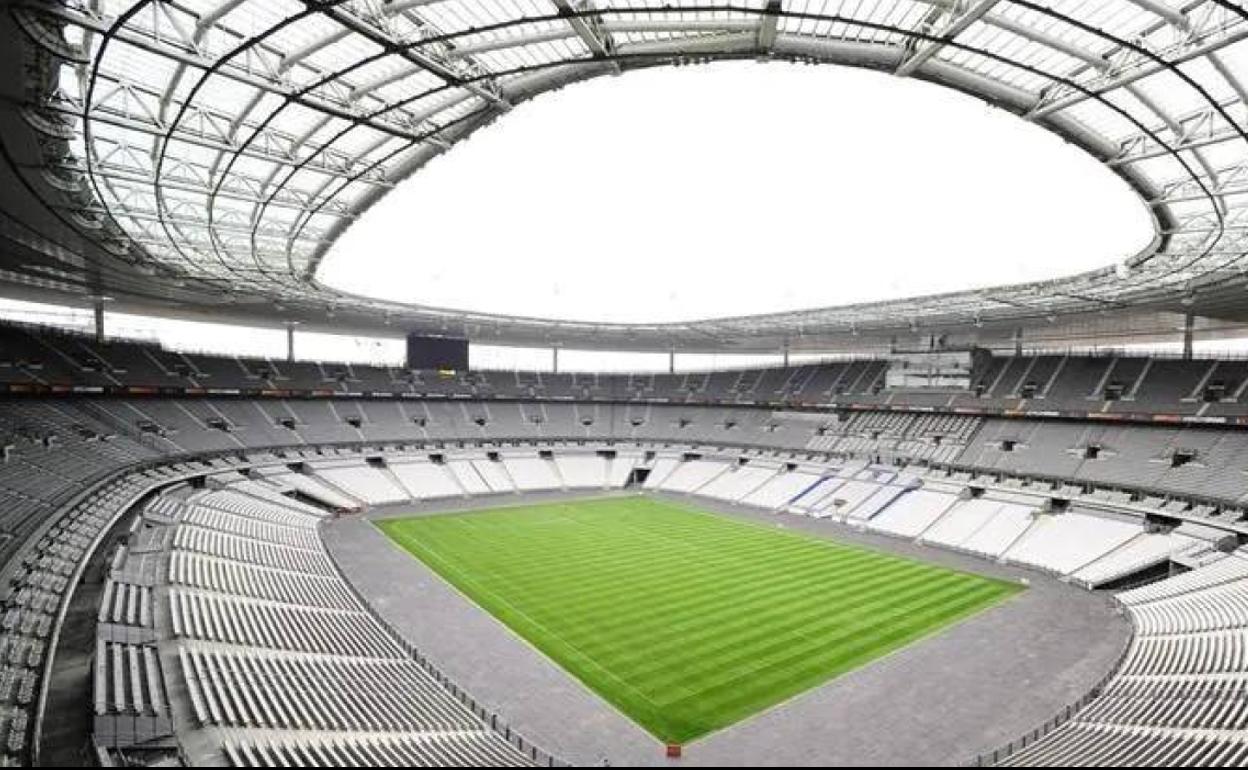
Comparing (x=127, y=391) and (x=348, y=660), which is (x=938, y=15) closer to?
(x=348, y=660)

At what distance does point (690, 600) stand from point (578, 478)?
32355 millimetres

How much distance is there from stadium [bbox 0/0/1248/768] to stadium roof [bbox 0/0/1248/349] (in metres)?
0.12

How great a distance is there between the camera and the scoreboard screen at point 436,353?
6066cm

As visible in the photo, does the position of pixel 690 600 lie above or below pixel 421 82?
below

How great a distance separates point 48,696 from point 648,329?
45.3 m

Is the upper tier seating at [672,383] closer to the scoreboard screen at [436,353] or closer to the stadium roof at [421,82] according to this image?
the scoreboard screen at [436,353]

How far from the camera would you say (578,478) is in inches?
2330

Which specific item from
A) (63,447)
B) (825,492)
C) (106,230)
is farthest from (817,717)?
(63,447)

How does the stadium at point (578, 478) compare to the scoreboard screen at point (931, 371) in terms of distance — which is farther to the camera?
the scoreboard screen at point (931, 371)

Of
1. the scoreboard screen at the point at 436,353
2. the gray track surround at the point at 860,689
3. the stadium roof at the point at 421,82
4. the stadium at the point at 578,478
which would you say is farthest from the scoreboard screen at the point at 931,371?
the scoreboard screen at the point at 436,353

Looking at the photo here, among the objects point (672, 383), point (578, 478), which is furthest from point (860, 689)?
point (672, 383)

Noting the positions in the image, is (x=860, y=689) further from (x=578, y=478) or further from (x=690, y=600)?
(x=578, y=478)

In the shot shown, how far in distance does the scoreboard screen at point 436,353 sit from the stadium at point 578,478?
5498mm

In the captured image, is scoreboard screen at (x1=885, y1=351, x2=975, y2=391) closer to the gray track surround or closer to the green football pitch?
the green football pitch
